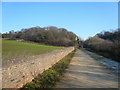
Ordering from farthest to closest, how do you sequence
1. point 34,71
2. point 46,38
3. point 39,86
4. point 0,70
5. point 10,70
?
1. point 46,38
2. point 34,71
3. point 39,86
4. point 10,70
5. point 0,70

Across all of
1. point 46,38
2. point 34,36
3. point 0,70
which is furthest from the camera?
point 46,38

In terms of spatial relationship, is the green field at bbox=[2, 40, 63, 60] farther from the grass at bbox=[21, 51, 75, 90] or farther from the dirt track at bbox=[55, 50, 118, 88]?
the dirt track at bbox=[55, 50, 118, 88]

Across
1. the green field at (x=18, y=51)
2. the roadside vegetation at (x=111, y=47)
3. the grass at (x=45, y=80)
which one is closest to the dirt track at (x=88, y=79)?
the grass at (x=45, y=80)

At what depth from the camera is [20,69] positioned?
4555 mm

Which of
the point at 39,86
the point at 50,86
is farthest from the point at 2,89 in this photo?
the point at 50,86

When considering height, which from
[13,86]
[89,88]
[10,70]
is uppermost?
[10,70]

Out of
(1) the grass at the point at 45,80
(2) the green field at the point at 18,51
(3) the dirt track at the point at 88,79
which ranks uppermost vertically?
(2) the green field at the point at 18,51

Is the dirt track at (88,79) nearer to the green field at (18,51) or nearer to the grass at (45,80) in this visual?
the grass at (45,80)

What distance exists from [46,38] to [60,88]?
6485cm

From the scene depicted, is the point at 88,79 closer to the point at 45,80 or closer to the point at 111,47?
the point at 45,80

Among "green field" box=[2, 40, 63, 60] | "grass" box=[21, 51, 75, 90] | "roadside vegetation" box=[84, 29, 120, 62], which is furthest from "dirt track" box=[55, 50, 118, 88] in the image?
"roadside vegetation" box=[84, 29, 120, 62]

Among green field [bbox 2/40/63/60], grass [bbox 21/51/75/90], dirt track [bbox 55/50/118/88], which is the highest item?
green field [bbox 2/40/63/60]

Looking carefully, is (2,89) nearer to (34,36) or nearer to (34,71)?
(34,71)

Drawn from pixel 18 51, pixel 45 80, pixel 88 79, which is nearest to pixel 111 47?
pixel 18 51
